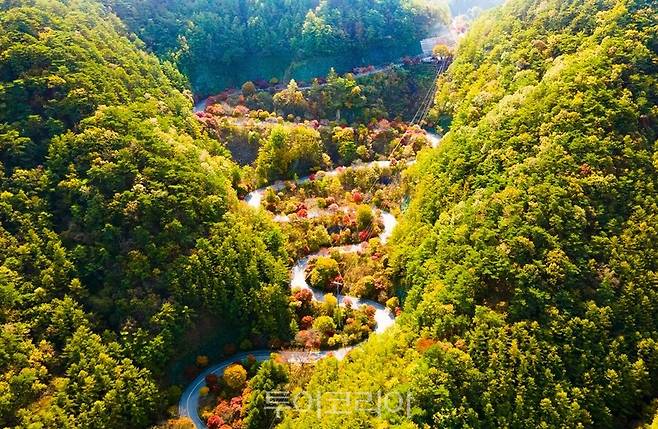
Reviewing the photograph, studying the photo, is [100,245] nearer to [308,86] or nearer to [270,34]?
[308,86]

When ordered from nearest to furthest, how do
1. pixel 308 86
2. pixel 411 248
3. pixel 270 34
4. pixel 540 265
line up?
pixel 540 265 < pixel 411 248 < pixel 308 86 < pixel 270 34

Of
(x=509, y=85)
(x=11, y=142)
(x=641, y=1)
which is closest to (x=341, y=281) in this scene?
(x=509, y=85)

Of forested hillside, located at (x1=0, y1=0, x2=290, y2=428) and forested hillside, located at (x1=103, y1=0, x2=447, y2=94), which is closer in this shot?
forested hillside, located at (x1=0, y1=0, x2=290, y2=428)

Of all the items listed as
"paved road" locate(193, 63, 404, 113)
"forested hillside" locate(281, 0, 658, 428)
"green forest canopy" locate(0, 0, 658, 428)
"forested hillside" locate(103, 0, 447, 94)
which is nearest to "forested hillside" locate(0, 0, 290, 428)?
"green forest canopy" locate(0, 0, 658, 428)

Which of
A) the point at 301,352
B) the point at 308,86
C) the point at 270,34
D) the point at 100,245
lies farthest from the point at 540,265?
the point at 270,34

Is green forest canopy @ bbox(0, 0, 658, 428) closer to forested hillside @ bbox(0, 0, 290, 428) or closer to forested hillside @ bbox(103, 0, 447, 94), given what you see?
forested hillside @ bbox(0, 0, 290, 428)

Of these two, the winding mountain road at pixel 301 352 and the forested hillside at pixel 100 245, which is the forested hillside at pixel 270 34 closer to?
the forested hillside at pixel 100 245
